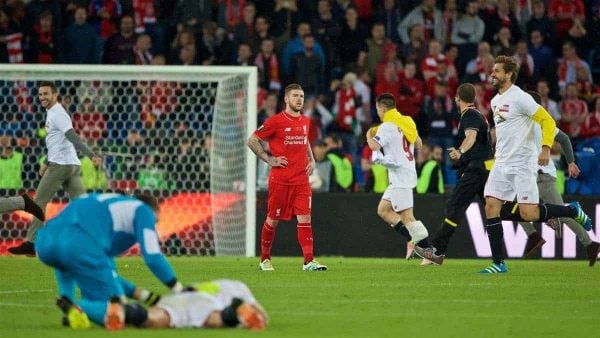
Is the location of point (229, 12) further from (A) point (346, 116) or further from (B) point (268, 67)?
(A) point (346, 116)

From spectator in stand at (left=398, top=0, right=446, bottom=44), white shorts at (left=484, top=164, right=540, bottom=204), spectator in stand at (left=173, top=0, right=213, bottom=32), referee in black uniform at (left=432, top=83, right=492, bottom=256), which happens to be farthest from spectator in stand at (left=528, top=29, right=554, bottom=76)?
white shorts at (left=484, top=164, right=540, bottom=204)

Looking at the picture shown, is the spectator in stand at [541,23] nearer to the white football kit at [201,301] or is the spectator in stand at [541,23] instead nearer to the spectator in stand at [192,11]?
the spectator in stand at [192,11]

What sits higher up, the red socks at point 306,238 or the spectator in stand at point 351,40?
the spectator in stand at point 351,40

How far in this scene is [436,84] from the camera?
883 inches

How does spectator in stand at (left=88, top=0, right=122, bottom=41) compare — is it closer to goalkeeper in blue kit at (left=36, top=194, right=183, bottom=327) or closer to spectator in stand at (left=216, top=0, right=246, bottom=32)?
spectator in stand at (left=216, top=0, right=246, bottom=32)

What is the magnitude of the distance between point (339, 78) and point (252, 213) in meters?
5.50

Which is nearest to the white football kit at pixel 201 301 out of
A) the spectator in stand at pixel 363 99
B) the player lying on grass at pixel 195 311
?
the player lying on grass at pixel 195 311

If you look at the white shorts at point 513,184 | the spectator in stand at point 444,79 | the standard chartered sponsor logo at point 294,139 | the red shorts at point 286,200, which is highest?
the spectator in stand at point 444,79

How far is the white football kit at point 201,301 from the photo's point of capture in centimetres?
848

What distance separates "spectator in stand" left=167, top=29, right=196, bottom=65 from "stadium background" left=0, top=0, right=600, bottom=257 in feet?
0.06

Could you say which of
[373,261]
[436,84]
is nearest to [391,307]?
[373,261]

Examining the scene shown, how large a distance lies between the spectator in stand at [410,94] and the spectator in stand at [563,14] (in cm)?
302

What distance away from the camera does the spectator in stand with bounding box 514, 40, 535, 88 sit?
22.9 metres

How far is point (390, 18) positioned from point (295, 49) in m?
2.09
